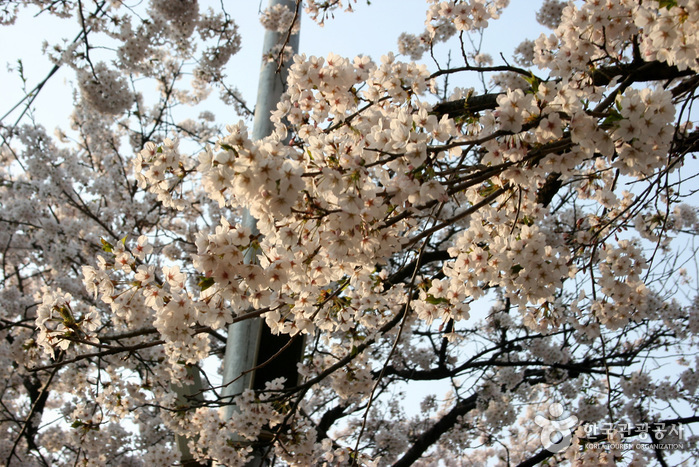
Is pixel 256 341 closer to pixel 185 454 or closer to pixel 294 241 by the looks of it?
pixel 185 454

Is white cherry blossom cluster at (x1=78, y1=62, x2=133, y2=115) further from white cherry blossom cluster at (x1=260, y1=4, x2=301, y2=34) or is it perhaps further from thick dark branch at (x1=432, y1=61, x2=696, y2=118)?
thick dark branch at (x1=432, y1=61, x2=696, y2=118)

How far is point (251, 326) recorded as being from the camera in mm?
3977

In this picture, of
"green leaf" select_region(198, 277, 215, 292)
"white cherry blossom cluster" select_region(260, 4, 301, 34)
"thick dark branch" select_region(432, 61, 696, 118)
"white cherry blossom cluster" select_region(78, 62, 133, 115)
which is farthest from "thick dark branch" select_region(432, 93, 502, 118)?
"white cherry blossom cluster" select_region(78, 62, 133, 115)

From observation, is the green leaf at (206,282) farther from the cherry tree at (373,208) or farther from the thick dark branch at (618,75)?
the thick dark branch at (618,75)

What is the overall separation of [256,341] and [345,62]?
2.39 m

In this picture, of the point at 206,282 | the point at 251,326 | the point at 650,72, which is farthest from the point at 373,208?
the point at 251,326

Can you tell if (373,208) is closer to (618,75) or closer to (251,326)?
(618,75)

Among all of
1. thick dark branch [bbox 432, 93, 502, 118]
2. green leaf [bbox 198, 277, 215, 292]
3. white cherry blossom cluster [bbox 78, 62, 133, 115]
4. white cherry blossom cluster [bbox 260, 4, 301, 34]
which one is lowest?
green leaf [bbox 198, 277, 215, 292]

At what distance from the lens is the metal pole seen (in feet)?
12.5

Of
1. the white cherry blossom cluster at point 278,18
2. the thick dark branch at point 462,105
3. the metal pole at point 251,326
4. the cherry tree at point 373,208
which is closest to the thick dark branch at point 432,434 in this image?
the cherry tree at point 373,208

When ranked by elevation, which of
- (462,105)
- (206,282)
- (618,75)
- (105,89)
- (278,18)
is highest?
(278,18)

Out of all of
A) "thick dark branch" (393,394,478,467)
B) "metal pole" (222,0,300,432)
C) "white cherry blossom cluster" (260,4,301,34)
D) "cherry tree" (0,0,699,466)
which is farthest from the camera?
"thick dark branch" (393,394,478,467)

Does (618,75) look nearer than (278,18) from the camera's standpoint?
Yes

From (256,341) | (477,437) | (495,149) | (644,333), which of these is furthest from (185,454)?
(644,333)
